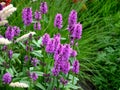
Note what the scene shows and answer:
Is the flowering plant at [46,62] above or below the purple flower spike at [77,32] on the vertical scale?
below

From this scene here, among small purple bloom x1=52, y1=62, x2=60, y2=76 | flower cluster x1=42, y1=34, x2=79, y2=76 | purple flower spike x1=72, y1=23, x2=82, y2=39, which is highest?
purple flower spike x1=72, y1=23, x2=82, y2=39

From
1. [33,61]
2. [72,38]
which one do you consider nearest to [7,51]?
[33,61]

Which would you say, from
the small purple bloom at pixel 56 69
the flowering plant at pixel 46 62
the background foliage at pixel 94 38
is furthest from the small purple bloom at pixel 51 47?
the background foliage at pixel 94 38

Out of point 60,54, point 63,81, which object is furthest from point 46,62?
point 60,54

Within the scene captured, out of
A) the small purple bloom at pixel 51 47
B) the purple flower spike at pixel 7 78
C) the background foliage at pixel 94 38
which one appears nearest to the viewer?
the purple flower spike at pixel 7 78

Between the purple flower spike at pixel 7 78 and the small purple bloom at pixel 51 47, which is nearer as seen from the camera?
the purple flower spike at pixel 7 78

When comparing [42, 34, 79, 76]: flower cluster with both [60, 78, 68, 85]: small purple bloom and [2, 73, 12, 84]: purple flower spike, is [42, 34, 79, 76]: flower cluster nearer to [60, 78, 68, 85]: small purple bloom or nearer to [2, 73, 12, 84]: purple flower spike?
[60, 78, 68, 85]: small purple bloom

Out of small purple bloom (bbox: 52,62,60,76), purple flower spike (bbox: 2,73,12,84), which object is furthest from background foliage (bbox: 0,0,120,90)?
purple flower spike (bbox: 2,73,12,84)

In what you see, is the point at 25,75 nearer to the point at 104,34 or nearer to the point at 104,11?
the point at 104,34

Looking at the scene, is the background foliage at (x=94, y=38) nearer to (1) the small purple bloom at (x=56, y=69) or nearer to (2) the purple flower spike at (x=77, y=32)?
(2) the purple flower spike at (x=77, y=32)

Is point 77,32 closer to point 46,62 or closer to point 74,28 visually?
point 74,28

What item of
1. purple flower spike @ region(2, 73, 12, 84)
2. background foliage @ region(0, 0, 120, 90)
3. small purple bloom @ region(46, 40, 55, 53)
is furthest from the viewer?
background foliage @ region(0, 0, 120, 90)

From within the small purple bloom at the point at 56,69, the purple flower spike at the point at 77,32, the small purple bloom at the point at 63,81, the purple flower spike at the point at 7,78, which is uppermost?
the purple flower spike at the point at 77,32

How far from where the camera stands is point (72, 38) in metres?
A: 2.61
